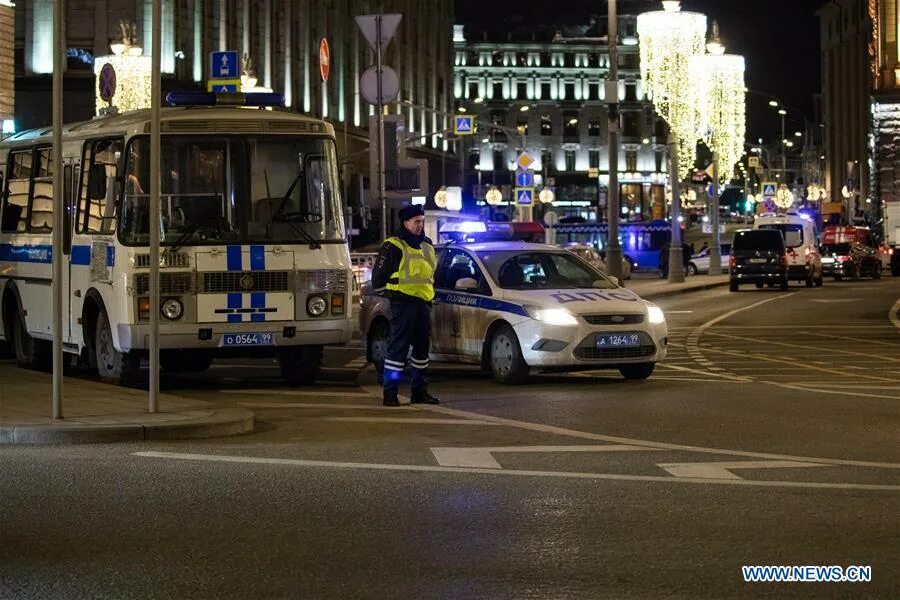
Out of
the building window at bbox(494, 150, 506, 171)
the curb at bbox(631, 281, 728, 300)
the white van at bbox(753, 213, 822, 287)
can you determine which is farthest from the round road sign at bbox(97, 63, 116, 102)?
the building window at bbox(494, 150, 506, 171)

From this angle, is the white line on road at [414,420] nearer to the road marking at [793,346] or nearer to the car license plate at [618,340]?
the car license plate at [618,340]

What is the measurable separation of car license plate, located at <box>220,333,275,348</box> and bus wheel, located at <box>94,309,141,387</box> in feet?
3.39

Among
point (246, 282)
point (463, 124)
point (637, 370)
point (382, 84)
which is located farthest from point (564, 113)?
point (246, 282)

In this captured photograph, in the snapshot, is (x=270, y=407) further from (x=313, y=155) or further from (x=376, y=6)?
(x=376, y=6)

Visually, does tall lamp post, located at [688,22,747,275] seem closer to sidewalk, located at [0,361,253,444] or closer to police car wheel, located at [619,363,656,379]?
police car wheel, located at [619,363,656,379]

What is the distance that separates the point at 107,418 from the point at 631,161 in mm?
147902

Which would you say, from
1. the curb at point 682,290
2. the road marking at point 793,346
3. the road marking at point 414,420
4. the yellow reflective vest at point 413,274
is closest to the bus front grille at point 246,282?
the yellow reflective vest at point 413,274

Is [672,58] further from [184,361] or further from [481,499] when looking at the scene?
[481,499]

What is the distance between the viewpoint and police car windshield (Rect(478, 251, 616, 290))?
18500 millimetres

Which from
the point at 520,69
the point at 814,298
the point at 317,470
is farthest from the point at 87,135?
the point at 520,69

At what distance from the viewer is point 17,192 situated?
20312 millimetres

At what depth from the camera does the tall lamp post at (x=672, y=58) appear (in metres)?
51.3

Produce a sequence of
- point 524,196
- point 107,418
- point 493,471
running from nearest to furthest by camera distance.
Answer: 1. point 493,471
2. point 107,418
3. point 524,196

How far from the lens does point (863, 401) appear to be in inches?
613
